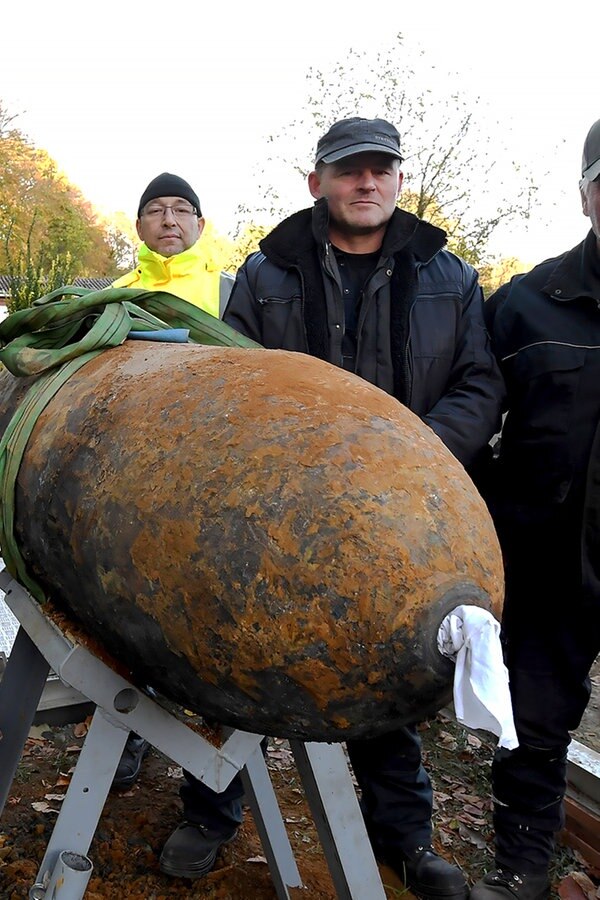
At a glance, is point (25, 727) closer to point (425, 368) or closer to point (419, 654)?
point (419, 654)

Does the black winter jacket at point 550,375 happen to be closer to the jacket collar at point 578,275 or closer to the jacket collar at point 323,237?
the jacket collar at point 578,275

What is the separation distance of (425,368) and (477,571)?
3.73 feet

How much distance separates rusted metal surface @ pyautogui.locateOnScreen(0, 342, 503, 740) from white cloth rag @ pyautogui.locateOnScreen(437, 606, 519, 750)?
0.11 feet

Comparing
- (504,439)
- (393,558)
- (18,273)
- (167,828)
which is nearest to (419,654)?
(393,558)

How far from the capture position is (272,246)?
238 cm

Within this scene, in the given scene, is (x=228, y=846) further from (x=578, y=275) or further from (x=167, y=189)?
(x=167, y=189)

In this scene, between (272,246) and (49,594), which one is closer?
(49,594)

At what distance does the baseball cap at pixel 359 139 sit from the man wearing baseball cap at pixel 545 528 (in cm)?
56

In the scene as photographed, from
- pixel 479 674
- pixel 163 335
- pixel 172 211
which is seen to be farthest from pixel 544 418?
pixel 172 211

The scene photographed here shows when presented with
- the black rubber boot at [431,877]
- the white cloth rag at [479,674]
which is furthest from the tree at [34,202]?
the white cloth rag at [479,674]

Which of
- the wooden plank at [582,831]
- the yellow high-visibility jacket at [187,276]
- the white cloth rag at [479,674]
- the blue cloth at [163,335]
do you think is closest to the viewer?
the white cloth rag at [479,674]

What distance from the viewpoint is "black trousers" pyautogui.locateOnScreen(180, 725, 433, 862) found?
2.39m

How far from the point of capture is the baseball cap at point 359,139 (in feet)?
7.43

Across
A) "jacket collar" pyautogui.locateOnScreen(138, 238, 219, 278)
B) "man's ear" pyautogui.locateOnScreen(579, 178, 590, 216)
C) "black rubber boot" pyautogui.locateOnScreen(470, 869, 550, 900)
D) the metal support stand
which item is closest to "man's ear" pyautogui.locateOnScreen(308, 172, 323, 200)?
"man's ear" pyautogui.locateOnScreen(579, 178, 590, 216)
